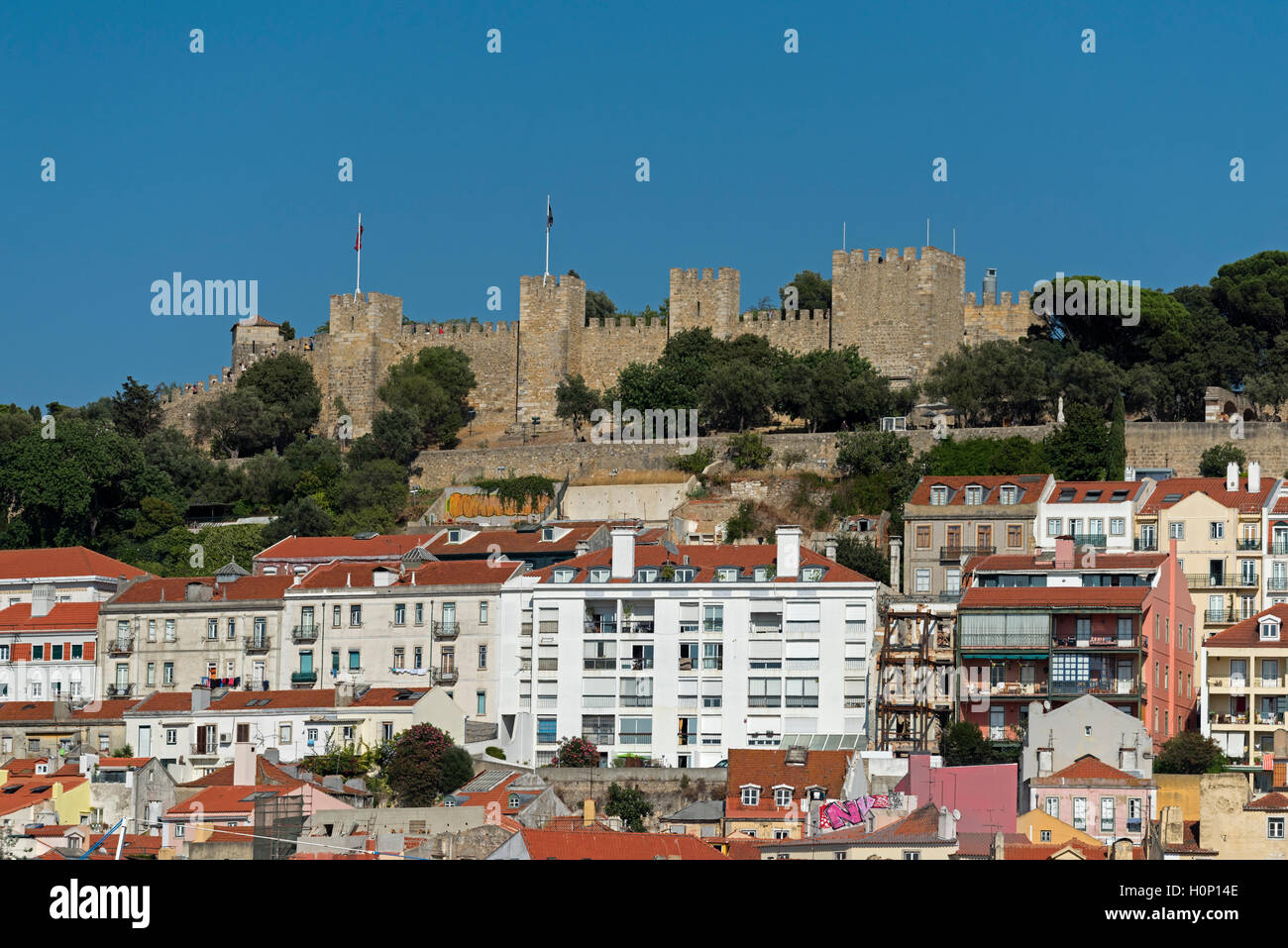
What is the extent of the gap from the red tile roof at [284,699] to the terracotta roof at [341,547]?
8552 mm

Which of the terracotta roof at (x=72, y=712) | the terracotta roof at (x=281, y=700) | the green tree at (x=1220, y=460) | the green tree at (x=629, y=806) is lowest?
the green tree at (x=629, y=806)

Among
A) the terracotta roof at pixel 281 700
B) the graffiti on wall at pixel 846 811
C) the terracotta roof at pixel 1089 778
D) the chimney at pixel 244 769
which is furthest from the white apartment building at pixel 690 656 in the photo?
the terracotta roof at pixel 1089 778

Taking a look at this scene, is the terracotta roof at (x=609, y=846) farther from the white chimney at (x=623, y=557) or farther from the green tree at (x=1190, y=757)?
the white chimney at (x=623, y=557)

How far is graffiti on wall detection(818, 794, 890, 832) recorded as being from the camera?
36519mm

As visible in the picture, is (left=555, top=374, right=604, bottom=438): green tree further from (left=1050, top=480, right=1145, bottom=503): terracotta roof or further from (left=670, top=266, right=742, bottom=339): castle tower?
(left=1050, top=480, right=1145, bottom=503): terracotta roof

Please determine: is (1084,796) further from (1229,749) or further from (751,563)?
(751,563)

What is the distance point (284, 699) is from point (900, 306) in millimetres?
33481

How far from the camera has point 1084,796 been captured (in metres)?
36.9

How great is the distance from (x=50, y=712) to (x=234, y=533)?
1663 cm

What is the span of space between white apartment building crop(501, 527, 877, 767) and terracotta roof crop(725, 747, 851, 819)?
3.72 meters

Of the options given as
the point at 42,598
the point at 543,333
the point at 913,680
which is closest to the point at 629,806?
the point at 913,680

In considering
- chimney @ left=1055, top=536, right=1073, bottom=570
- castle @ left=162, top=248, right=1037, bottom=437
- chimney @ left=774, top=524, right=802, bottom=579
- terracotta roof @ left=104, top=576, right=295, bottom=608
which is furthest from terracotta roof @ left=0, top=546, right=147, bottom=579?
chimney @ left=1055, top=536, right=1073, bottom=570

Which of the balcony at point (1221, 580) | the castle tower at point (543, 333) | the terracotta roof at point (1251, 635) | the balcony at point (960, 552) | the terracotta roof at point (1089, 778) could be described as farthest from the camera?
the castle tower at point (543, 333)

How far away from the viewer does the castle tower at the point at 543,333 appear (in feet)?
257
